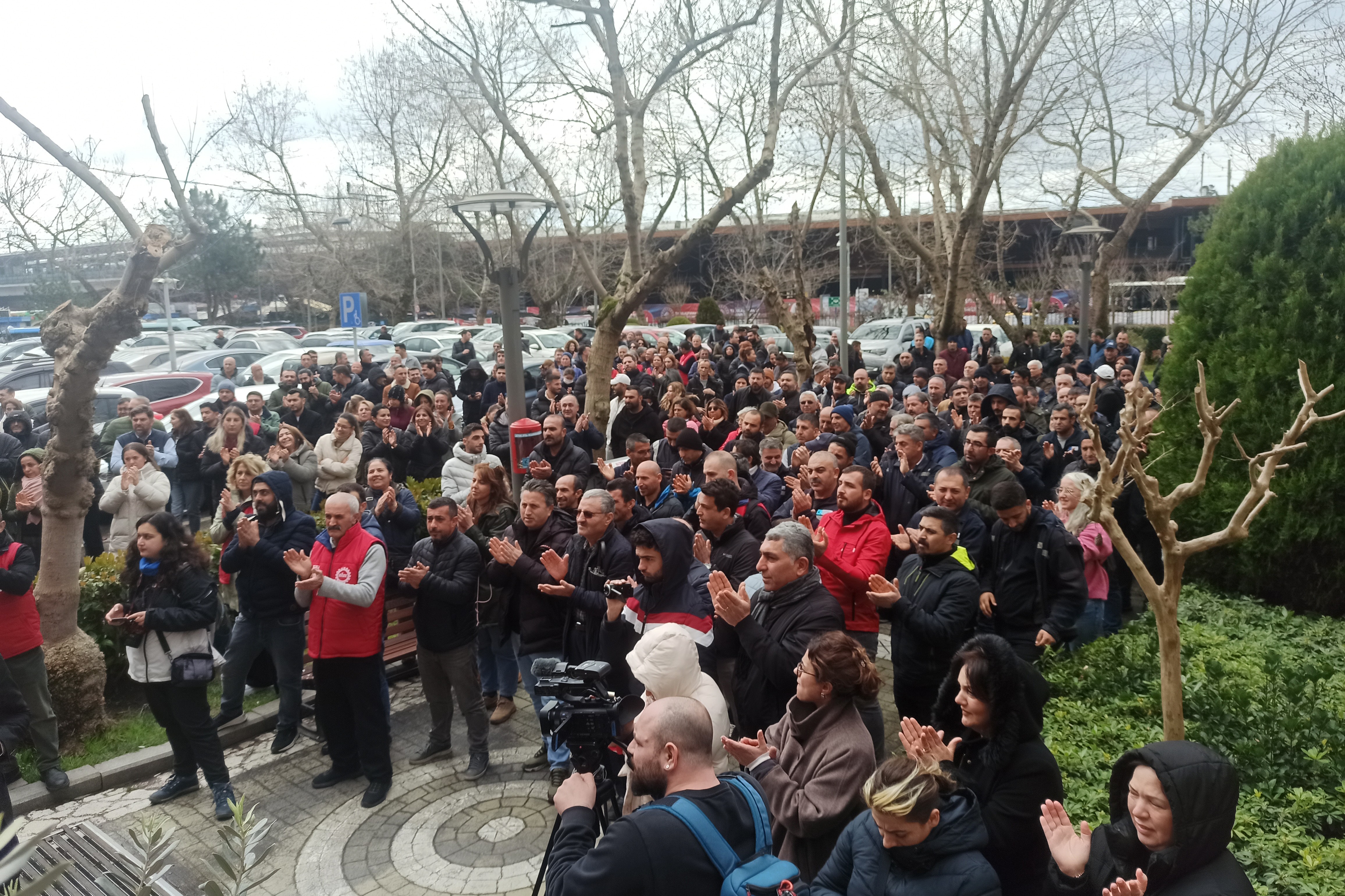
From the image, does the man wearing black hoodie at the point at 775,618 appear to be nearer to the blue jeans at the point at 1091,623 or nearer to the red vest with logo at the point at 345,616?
the red vest with logo at the point at 345,616

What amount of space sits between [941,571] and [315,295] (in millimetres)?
62659

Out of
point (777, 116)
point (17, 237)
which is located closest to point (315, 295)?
point (17, 237)

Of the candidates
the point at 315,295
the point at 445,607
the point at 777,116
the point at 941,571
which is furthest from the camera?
the point at 315,295

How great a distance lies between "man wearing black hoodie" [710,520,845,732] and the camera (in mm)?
4344

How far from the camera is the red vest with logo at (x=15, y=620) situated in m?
5.88

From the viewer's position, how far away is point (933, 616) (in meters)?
4.73

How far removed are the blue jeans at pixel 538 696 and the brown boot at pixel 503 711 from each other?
0.33 m

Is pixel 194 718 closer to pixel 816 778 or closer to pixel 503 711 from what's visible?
pixel 503 711

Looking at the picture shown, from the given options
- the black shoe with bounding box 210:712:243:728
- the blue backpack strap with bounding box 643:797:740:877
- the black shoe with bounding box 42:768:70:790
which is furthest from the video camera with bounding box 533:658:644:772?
the black shoe with bounding box 42:768:70:790

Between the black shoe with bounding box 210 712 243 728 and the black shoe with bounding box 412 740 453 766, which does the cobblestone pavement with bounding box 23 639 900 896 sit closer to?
the black shoe with bounding box 412 740 453 766

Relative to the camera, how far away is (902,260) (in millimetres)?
32000

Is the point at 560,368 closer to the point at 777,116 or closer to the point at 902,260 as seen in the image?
the point at 777,116

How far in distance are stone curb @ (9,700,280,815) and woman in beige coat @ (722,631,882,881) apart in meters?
4.19

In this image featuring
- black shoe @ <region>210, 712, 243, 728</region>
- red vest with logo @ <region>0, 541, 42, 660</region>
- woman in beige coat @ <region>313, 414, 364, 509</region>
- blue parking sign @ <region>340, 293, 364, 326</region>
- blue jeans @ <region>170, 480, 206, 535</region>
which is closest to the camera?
red vest with logo @ <region>0, 541, 42, 660</region>
